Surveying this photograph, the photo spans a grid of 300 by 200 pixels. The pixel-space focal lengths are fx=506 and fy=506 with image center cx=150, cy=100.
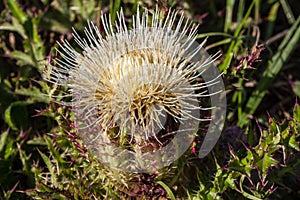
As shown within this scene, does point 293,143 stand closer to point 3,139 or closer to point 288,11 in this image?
point 288,11

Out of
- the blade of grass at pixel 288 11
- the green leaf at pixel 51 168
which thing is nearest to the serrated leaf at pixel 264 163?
the green leaf at pixel 51 168

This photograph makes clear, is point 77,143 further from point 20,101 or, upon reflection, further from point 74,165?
point 20,101

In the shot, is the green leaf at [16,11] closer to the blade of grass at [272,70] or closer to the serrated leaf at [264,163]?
the blade of grass at [272,70]

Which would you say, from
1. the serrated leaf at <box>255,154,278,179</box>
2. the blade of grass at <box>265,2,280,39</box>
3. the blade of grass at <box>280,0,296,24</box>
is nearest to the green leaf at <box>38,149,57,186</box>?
the serrated leaf at <box>255,154,278,179</box>

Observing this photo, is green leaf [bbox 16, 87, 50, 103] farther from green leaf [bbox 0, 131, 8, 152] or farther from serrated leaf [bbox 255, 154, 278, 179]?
serrated leaf [bbox 255, 154, 278, 179]

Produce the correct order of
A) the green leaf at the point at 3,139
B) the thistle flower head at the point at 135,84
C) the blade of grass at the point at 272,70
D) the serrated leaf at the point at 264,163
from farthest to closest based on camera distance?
1. the blade of grass at the point at 272,70
2. the green leaf at the point at 3,139
3. the serrated leaf at the point at 264,163
4. the thistle flower head at the point at 135,84

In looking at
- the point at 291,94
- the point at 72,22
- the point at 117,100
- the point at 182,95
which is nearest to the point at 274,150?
the point at 182,95

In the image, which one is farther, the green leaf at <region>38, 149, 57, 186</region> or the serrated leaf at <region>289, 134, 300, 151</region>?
the green leaf at <region>38, 149, 57, 186</region>
